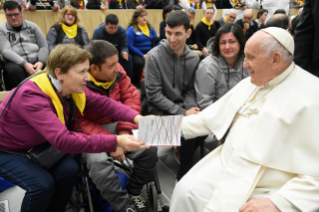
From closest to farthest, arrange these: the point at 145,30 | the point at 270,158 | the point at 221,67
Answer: the point at 270,158 < the point at 221,67 < the point at 145,30

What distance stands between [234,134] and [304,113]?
0.52 meters

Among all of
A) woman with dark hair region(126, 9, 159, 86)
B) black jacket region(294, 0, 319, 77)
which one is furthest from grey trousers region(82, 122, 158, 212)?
woman with dark hair region(126, 9, 159, 86)

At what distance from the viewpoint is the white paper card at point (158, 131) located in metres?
1.91

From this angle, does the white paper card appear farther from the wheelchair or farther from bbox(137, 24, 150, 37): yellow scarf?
bbox(137, 24, 150, 37): yellow scarf

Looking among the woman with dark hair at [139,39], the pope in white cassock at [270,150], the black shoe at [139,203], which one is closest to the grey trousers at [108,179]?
the black shoe at [139,203]

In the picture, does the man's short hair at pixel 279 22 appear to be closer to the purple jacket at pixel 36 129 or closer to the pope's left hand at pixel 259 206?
the pope's left hand at pixel 259 206

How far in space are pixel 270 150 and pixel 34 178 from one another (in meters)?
1.74

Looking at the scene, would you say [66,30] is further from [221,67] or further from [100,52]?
[221,67]

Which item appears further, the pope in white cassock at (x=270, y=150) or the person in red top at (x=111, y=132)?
the person in red top at (x=111, y=132)

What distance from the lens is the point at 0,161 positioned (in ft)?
6.27

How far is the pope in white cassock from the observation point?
152 centimetres

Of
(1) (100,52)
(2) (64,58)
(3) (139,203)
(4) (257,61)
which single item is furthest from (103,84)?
(4) (257,61)

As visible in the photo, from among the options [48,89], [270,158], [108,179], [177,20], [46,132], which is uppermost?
[177,20]

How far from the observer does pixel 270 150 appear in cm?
164
